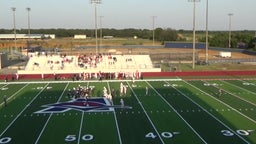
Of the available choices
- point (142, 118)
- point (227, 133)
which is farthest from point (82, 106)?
point (227, 133)

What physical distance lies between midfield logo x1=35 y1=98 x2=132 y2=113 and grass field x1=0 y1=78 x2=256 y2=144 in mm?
490

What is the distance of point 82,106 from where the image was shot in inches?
968

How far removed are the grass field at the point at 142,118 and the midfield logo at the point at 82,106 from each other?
49 cm

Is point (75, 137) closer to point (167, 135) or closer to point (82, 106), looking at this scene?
point (167, 135)

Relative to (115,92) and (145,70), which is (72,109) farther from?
(145,70)

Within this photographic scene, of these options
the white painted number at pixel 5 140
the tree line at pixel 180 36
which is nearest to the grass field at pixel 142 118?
the white painted number at pixel 5 140

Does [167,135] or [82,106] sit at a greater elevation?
[82,106]

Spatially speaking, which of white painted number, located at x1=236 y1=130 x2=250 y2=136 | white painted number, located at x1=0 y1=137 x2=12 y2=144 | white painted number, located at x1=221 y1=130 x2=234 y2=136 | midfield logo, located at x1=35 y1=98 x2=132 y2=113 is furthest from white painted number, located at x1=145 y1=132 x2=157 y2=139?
white painted number, located at x1=0 y1=137 x2=12 y2=144

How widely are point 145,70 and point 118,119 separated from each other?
906 inches

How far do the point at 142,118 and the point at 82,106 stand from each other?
5019mm

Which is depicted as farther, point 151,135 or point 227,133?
point 227,133

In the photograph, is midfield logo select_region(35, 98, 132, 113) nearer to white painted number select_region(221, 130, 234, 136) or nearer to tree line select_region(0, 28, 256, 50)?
white painted number select_region(221, 130, 234, 136)

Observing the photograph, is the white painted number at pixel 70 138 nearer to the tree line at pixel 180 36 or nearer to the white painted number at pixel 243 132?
the white painted number at pixel 243 132

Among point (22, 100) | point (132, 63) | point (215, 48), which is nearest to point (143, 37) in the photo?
point (215, 48)
